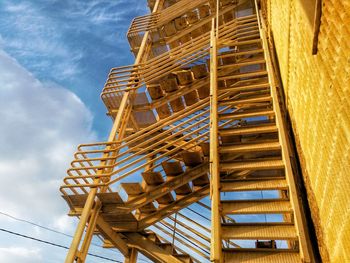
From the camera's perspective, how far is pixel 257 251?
339cm

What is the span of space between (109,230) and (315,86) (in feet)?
15.1

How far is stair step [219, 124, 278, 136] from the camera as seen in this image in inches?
183

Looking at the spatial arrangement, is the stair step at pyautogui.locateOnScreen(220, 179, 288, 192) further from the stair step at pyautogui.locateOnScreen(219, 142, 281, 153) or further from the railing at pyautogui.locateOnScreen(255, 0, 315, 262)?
the stair step at pyautogui.locateOnScreen(219, 142, 281, 153)

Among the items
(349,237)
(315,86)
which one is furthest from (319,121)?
(349,237)

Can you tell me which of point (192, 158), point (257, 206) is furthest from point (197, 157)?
point (257, 206)

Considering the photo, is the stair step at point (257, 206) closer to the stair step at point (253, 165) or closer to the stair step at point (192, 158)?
the stair step at point (253, 165)

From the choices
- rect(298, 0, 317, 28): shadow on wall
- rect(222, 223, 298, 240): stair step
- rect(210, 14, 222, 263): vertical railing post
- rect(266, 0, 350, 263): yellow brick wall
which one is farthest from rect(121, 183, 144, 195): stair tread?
rect(298, 0, 317, 28): shadow on wall

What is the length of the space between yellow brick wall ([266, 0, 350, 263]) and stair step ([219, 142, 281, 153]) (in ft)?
1.32

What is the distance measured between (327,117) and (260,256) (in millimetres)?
1647

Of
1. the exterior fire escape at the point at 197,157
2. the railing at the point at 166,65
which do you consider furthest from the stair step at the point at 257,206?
the railing at the point at 166,65

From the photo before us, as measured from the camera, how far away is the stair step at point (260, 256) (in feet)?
10.4

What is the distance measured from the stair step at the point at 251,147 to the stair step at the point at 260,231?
115 cm

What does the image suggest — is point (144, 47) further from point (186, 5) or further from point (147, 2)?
point (147, 2)

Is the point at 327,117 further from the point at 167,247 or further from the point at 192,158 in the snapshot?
the point at 167,247
